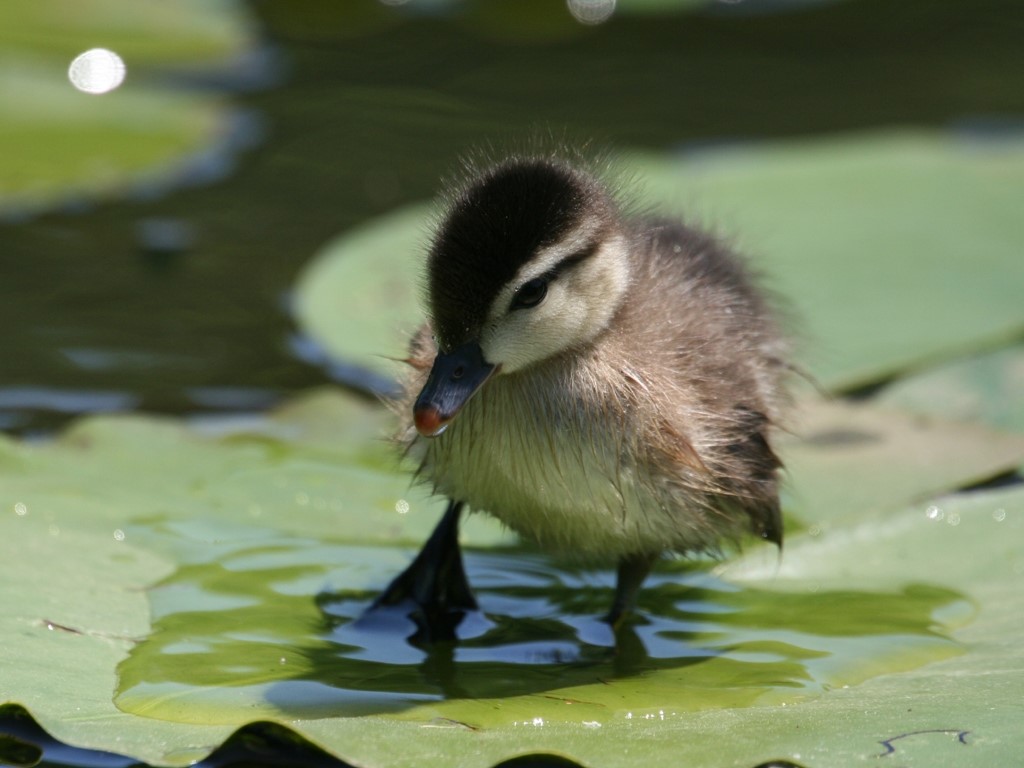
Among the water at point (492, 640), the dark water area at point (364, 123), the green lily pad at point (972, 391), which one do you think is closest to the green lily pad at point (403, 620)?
the water at point (492, 640)

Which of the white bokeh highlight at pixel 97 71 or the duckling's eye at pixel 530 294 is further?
the white bokeh highlight at pixel 97 71

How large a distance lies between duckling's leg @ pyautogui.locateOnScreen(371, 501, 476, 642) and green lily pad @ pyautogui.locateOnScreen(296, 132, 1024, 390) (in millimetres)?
1029

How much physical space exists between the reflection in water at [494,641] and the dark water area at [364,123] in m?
1.69

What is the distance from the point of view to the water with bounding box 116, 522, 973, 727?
3.31 m

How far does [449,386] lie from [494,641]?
76 centimetres

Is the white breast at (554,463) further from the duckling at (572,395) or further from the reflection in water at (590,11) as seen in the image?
the reflection in water at (590,11)

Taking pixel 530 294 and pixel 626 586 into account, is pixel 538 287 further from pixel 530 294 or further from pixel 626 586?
pixel 626 586

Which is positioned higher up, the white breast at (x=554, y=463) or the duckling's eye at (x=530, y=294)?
the duckling's eye at (x=530, y=294)

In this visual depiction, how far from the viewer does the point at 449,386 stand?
333 cm

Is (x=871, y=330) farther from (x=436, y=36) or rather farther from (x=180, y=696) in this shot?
(x=436, y=36)

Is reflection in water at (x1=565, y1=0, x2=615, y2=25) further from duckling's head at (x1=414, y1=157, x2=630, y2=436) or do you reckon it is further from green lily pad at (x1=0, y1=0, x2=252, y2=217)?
duckling's head at (x1=414, y1=157, x2=630, y2=436)

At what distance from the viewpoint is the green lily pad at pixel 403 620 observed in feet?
9.93

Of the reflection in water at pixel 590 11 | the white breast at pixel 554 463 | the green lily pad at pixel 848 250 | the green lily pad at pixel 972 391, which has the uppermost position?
the reflection in water at pixel 590 11

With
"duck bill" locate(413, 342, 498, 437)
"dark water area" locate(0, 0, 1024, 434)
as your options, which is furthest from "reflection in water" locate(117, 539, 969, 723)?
"dark water area" locate(0, 0, 1024, 434)
